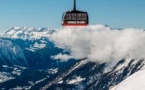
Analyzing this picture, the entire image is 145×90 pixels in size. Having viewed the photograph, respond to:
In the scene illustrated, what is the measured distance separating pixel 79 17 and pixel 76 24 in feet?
3.83

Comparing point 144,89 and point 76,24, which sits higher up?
point 76,24

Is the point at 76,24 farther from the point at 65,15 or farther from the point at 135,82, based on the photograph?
the point at 135,82

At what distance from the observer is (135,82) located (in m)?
71.9

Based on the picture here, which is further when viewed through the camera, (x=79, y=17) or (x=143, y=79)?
(x=143, y=79)

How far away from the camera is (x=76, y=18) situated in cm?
5709

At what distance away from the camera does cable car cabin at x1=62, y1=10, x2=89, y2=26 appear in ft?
185

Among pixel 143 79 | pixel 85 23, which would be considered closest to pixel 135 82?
pixel 143 79

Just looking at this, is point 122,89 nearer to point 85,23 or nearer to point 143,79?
point 143,79

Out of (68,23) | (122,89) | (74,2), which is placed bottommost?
(122,89)

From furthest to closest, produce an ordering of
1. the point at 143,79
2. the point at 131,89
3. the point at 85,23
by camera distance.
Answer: the point at 143,79 → the point at 131,89 → the point at 85,23

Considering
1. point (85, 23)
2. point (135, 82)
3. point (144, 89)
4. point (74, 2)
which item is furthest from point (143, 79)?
point (74, 2)

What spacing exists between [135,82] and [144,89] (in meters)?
9.60

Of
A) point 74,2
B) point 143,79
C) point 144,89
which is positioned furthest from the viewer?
point 143,79

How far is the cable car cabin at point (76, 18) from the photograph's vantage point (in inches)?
2218
